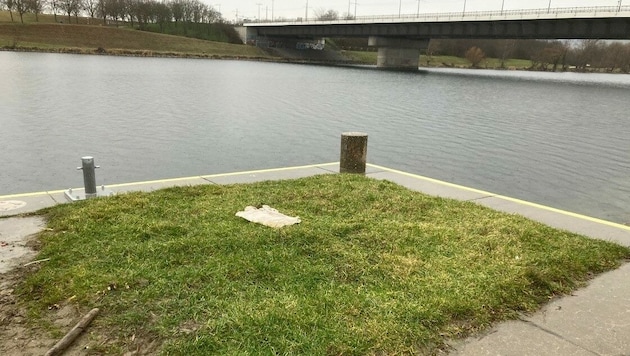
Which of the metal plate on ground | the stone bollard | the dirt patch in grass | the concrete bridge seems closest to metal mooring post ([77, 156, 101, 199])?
the metal plate on ground

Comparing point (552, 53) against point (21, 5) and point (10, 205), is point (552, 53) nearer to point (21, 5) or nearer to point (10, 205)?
point (21, 5)

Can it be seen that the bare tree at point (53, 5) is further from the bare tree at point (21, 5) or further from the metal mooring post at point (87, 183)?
the metal mooring post at point (87, 183)

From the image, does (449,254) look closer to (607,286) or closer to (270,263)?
(607,286)

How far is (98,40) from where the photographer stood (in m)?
81.5

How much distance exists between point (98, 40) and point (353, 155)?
275 feet

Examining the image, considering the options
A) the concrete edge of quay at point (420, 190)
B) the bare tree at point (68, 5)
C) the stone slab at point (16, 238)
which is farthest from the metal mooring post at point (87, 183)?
the bare tree at point (68, 5)

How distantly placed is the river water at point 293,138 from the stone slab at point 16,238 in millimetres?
3720

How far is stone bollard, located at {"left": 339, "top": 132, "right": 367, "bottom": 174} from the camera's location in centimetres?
935

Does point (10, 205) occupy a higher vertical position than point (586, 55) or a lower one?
lower

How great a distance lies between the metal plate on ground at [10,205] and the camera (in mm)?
6656

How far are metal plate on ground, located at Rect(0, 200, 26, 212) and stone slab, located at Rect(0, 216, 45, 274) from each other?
0.56 metres

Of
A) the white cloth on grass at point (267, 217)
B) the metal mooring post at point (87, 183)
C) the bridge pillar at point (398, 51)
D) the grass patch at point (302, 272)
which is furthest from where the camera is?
the bridge pillar at point (398, 51)

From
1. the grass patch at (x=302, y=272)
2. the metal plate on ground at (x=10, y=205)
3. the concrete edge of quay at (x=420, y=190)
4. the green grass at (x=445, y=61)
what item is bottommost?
the concrete edge of quay at (x=420, y=190)

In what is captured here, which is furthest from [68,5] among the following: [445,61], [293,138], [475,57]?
[293,138]
